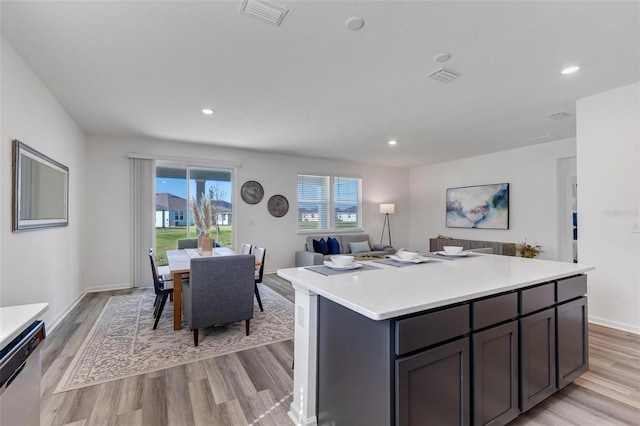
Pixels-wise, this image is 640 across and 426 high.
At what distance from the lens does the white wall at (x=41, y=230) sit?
2.19 m

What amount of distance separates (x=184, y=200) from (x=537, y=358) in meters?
5.47

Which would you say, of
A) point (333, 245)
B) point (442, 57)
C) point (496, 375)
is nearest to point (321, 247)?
point (333, 245)

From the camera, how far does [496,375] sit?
156 centimetres

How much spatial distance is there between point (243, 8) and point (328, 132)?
2829 mm

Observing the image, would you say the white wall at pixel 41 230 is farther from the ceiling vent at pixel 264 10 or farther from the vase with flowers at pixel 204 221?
the ceiling vent at pixel 264 10

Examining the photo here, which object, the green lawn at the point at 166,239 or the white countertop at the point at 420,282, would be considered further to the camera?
the green lawn at the point at 166,239

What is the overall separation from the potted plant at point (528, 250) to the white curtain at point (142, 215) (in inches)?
262

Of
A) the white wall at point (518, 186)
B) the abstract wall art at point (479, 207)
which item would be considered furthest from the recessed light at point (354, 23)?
the abstract wall art at point (479, 207)

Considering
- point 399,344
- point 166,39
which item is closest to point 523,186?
point 399,344

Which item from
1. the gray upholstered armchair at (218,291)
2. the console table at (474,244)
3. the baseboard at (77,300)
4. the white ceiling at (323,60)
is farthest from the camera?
the console table at (474,244)

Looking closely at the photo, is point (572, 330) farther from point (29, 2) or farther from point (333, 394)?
point (29, 2)

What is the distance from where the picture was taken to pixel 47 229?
2951 mm

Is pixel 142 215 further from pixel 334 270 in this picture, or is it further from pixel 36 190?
pixel 334 270

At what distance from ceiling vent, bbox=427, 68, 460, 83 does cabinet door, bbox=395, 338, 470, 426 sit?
89.5 inches
